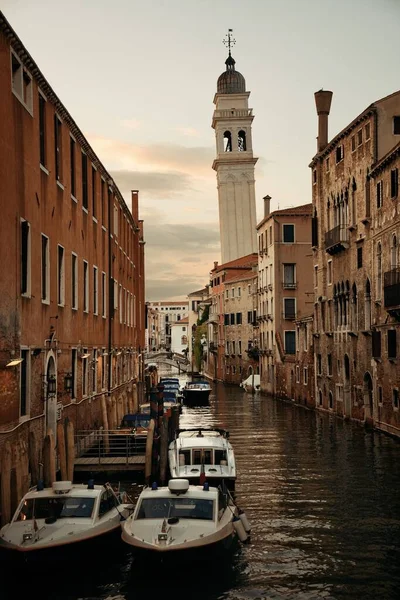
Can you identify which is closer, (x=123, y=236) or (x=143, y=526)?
(x=143, y=526)

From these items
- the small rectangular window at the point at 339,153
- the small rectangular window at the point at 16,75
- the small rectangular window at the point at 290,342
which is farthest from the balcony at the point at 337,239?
the small rectangular window at the point at 16,75

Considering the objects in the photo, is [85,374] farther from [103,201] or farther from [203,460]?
[103,201]

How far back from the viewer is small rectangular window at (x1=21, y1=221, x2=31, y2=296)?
1933 centimetres

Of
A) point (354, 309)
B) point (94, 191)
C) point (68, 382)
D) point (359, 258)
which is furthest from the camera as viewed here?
point (354, 309)

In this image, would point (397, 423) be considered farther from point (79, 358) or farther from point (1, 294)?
point (1, 294)

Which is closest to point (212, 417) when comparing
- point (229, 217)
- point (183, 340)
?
point (229, 217)

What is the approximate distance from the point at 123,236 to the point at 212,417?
11679mm

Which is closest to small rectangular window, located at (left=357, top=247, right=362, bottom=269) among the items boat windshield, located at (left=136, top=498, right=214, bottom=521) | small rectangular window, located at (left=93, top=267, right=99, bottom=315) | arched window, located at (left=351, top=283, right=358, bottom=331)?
arched window, located at (left=351, top=283, right=358, bottom=331)

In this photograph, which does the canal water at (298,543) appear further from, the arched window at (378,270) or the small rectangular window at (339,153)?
the small rectangular window at (339,153)

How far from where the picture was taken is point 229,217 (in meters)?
111

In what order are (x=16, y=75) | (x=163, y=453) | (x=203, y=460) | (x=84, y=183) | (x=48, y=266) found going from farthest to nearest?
(x=84, y=183) → (x=163, y=453) → (x=203, y=460) → (x=48, y=266) → (x=16, y=75)

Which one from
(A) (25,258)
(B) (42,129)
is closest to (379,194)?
(B) (42,129)

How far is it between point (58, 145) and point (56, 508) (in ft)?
38.2

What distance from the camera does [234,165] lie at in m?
114
